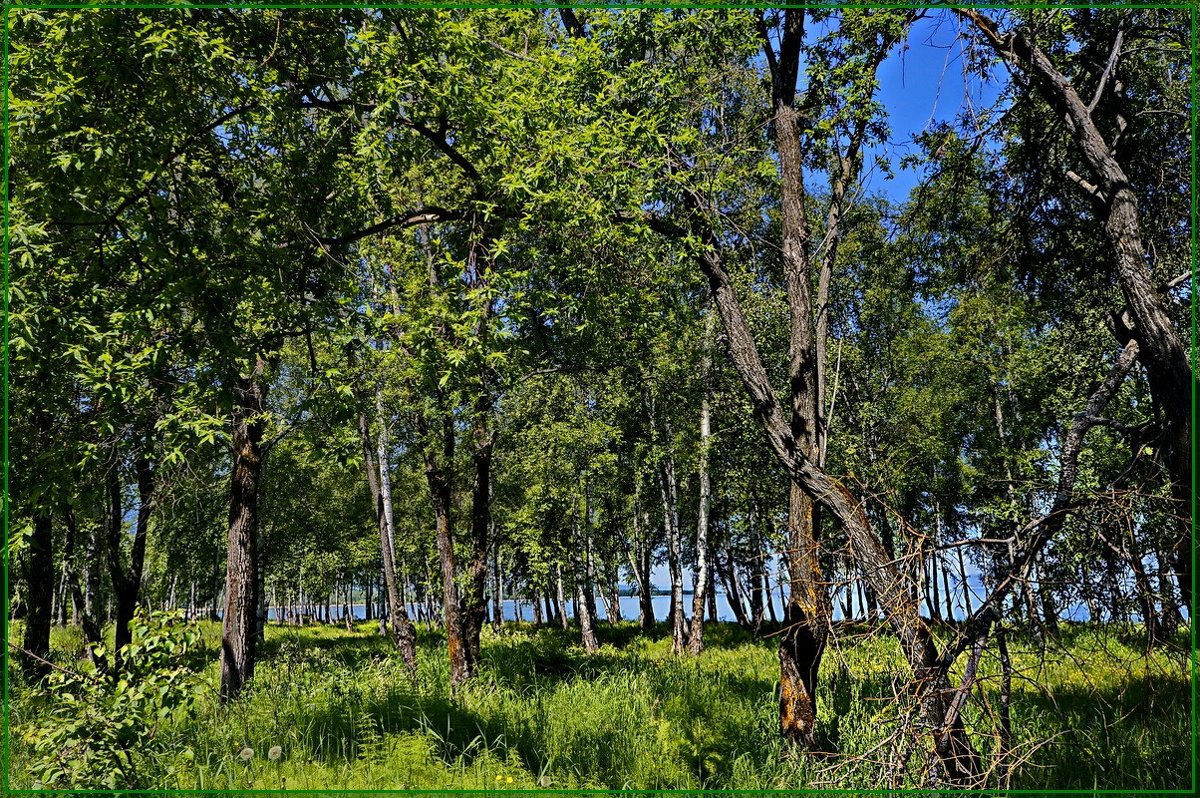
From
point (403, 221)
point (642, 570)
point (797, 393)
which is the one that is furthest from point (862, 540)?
point (642, 570)

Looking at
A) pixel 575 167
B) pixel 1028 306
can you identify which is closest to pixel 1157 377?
pixel 1028 306

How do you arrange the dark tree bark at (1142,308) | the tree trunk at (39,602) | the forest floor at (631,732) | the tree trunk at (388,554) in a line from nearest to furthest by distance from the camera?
the dark tree bark at (1142,308) < the forest floor at (631,732) < the tree trunk at (39,602) < the tree trunk at (388,554)

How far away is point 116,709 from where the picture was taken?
3.87 m

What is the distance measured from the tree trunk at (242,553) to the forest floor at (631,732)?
573 millimetres

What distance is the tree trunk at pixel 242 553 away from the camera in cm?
910

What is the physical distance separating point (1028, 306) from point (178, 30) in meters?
8.93

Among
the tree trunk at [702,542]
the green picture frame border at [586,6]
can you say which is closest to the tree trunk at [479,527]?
the green picture frame border at [586,6]

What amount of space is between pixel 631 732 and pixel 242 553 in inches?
250

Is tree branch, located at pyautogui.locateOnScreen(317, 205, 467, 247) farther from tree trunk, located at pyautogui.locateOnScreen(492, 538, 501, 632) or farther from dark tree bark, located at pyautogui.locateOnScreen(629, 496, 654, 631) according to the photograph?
tree trunk, located at pyautogui.locateOnScreen(492, 538, 501, 632)

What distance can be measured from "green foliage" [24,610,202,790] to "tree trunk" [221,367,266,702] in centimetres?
509

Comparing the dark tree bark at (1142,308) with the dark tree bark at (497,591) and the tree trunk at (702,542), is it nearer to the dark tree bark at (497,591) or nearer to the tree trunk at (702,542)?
the tree trunk at (702,542)

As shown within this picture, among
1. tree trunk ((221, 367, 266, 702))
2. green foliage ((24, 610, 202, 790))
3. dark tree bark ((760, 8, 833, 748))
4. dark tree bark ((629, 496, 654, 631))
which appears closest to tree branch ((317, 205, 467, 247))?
green foliage ((24, 610, 202, 790))

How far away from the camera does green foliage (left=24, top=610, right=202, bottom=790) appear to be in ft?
12.5

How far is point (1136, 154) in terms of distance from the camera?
612 cm
